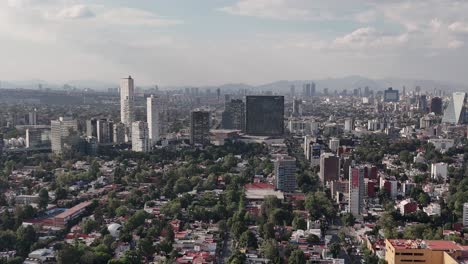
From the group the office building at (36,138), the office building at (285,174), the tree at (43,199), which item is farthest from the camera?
the office building at (36,138)

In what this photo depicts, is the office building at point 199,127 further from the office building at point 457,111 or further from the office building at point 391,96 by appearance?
the office building at point 391,96

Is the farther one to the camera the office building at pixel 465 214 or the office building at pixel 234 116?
the office building at pixel 234 116

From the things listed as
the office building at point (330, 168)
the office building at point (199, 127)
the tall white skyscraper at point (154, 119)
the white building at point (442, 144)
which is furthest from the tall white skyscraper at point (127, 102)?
the white building at point (442, 144)

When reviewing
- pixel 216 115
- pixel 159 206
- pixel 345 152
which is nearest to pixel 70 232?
pixel 159 206

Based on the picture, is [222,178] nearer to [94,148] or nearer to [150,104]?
[94,148]

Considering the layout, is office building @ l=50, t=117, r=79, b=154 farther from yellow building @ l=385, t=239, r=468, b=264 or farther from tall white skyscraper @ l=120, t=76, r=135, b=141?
yellow building @ l=385, t=239, r=468, b=264

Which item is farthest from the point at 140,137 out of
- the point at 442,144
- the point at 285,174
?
the point at 442,144
